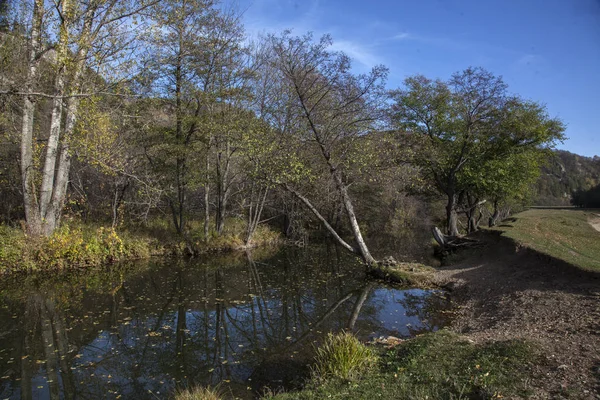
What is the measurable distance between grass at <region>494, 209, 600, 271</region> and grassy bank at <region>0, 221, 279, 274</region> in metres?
15.1

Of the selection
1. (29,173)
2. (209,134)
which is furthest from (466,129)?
(29,173)

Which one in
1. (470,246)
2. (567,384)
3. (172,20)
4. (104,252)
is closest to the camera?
(567,384)

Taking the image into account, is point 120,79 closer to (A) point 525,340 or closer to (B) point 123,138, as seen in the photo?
(B) point 123,138

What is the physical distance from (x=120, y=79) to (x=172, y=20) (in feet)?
11.3

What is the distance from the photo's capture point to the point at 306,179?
721 inches

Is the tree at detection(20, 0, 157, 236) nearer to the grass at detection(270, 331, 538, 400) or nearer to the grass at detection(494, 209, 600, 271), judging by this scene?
the grass at detection(270, 331, 538, 400)

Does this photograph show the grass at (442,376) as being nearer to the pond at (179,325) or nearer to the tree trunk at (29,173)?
the pond at (179,325)

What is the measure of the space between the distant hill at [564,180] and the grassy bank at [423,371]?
59.4 metres

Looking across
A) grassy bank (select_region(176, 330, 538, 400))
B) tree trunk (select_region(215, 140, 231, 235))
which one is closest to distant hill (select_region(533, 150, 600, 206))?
tree trunk (select_region(215, 140, 231, 235))

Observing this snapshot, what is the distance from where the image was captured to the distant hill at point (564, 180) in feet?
196

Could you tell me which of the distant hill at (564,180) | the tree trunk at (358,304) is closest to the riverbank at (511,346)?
the tree trunk at (358,304)

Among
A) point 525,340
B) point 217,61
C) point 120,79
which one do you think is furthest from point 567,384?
point 217,61

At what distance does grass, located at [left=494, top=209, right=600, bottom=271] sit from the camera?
11902 millimetres

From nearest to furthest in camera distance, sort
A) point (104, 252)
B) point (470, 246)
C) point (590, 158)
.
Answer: point (104, 252), point (470, 246), point (590, 158)
